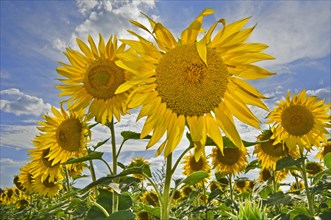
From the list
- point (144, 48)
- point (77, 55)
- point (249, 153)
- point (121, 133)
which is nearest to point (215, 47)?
point (144, 48)

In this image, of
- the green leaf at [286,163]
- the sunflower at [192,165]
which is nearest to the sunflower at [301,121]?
the green leaf at [286,163]

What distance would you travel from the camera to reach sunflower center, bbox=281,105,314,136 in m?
5.50

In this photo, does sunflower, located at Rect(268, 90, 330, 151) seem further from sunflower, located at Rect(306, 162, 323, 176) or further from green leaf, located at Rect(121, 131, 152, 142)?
green leaf, located at Rect(121, 131, 152, 142)

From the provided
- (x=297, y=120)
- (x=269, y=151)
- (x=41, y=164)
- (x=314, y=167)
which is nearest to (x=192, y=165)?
(x=269, y=151)

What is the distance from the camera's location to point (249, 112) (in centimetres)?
256

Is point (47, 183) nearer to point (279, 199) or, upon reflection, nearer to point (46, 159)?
point (46, 159)

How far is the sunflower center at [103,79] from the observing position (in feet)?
10.7

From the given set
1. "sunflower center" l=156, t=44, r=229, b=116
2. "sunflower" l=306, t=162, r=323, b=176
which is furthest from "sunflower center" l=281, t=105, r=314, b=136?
"sunflower center" l=156, t=44, r=229, b=116

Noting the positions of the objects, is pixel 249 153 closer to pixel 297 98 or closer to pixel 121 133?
pixel 297 98

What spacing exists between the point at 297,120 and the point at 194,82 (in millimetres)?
3615

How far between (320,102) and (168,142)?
12.8ft

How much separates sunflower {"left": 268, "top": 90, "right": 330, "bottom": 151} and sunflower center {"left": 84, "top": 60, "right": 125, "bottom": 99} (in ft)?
9.84

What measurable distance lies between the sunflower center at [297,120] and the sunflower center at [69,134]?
Answer: 10.1 ft

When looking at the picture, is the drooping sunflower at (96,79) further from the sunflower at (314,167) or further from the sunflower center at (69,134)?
the sunflower at (314,167)
